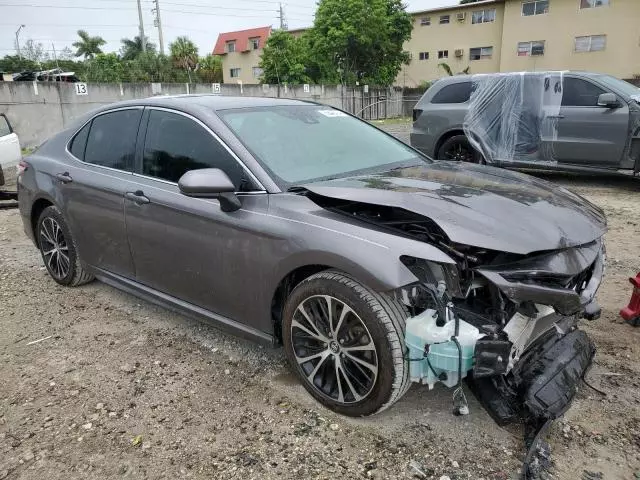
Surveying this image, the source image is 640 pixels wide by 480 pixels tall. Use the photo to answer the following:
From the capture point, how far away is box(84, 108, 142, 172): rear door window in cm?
368

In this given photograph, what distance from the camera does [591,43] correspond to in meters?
30.1

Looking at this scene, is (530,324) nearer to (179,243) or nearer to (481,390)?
(481,390)

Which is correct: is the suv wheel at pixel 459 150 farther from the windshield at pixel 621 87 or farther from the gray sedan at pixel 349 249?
the gray sedan at pixel 349 249

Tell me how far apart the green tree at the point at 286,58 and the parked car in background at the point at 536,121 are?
2876 centimetres

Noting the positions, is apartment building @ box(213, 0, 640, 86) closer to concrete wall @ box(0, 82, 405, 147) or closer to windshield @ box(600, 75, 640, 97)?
concrete wall @ box(0, 82, 405, 147)

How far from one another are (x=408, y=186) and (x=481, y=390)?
1110 mm

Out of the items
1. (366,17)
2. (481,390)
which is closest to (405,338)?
(481,390)

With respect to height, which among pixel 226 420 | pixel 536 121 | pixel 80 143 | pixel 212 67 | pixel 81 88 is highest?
pixel 212 67

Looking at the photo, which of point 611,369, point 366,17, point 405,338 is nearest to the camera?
point 405,338

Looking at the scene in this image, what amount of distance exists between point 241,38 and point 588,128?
49.3m

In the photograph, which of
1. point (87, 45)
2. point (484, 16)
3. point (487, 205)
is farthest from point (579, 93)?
point (87, 45)

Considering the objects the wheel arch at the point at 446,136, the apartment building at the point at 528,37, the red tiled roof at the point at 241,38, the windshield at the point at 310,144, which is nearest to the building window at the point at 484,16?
the apartment building at the point at 528,37

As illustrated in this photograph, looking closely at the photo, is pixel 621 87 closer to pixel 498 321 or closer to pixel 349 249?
pixel 498 321

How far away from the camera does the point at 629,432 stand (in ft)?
8.27
